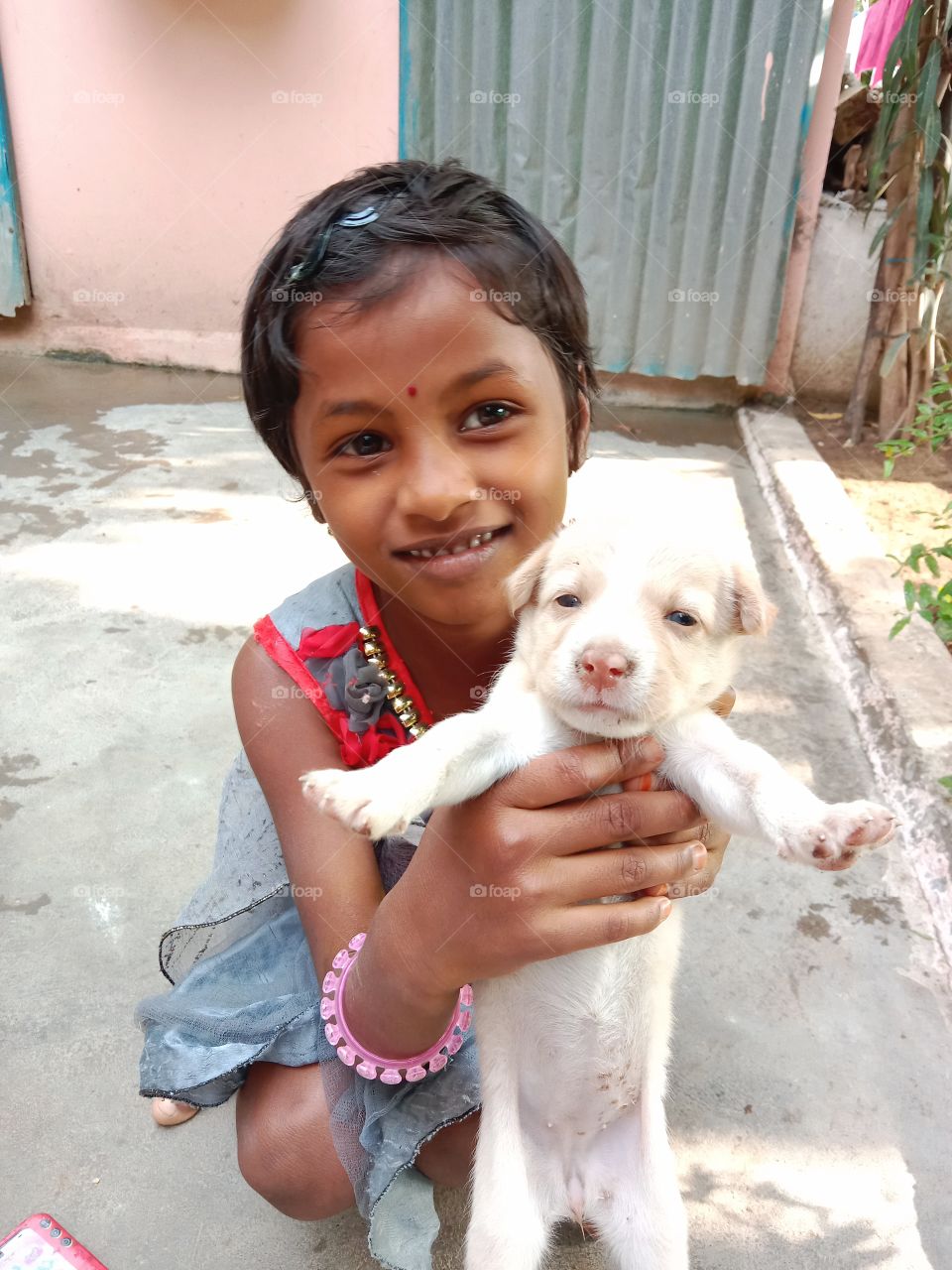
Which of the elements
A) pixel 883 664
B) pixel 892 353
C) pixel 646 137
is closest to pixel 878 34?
pixel 646 137

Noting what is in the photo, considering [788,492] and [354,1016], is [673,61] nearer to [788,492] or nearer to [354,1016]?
[788,492]

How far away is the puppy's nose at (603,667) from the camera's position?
129cm

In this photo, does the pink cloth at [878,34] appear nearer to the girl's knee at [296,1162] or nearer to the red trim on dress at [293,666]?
the red trim on dress at [293,666]

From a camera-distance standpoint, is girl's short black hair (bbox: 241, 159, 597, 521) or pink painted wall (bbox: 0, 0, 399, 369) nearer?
girl's short black hair (bbox: 241, 159, 597, 521)

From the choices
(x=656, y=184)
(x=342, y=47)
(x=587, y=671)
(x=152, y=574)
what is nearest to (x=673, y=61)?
(x=656, y=184)

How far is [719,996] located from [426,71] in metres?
5.77

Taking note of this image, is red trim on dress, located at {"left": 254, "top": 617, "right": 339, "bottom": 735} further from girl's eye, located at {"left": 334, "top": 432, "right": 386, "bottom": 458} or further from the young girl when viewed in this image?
girl's eye, located at {"left": 334, "top": 432, "right": 386, "bottom": 458}

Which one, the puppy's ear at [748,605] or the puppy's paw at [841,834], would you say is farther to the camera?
the puppy's ear at [748,605]

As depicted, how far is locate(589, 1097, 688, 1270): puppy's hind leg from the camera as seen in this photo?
145cm

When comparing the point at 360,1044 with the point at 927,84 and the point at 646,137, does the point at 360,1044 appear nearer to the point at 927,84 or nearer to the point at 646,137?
the point at 927,84

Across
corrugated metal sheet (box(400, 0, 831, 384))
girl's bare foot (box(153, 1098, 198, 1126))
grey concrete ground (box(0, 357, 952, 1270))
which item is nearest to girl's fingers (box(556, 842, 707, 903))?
grey concrete ground (box(0, 357, 952, 1270))

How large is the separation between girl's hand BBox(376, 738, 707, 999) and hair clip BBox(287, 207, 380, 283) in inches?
36.1

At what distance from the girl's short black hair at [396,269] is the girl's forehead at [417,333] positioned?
25mm

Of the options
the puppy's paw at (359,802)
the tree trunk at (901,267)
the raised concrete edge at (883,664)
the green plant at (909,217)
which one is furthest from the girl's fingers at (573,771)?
the tree trunk at (901,267)
